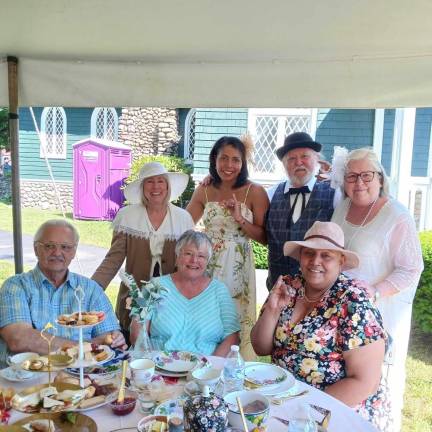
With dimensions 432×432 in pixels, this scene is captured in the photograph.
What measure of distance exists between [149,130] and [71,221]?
328cm

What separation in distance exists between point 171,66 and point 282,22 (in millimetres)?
1034

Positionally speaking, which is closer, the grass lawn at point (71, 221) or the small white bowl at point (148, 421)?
the small white bowl at point (148, 421)

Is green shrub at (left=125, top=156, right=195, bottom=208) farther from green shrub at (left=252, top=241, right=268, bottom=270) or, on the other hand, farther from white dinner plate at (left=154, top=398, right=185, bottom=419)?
white dinner plate at (left=154, top=398, right=185, bottom=419)

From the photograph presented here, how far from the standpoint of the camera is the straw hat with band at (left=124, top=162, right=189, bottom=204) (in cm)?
309

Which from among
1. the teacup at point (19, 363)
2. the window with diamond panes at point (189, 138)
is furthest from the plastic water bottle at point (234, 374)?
the window with diamond panes at point (189, 138)

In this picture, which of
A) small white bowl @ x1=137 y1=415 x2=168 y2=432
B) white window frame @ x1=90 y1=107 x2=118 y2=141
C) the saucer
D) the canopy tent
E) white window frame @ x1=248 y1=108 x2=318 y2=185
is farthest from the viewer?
white window frame @ x1=90 y1=107 x2=118 y2=141

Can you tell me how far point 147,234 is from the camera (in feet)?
9.99

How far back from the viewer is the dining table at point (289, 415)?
1.54m

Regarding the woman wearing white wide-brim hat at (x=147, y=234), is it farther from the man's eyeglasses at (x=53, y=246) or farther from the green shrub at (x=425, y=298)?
the green shrub at (x=425, y=298)

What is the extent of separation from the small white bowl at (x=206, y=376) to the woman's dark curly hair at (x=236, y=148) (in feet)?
5.77

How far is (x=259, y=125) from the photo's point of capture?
941 centimetres

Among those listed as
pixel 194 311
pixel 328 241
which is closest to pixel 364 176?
pixel 328 241

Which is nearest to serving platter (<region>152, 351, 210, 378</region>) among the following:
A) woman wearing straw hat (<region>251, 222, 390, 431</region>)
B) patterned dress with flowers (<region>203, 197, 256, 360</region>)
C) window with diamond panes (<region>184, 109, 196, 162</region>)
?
woman wearing straw hat (<region>251, 222, 390, 431</region>)

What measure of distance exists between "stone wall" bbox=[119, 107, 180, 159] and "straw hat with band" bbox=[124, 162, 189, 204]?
9.45 m
